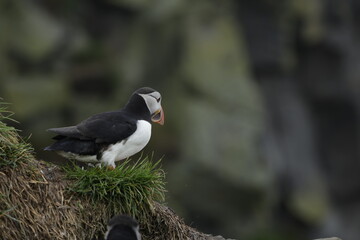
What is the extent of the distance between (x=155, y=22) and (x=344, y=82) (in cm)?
685

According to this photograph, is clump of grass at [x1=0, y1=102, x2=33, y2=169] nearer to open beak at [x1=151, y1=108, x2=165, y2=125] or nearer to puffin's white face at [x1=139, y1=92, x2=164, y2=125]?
puffin's white face at [x1=139, y1=92, x2=164, y2=125]

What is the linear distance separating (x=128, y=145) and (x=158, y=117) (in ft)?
3.19

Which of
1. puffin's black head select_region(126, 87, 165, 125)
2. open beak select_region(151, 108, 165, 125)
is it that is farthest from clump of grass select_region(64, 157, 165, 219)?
open beak select_region(151, 108, 165, 125)

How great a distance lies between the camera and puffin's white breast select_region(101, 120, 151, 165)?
307 inches

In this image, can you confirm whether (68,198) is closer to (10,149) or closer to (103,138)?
(10,149)

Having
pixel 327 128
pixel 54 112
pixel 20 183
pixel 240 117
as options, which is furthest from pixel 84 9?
pixel 20 183

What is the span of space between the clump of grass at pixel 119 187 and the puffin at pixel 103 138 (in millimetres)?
315

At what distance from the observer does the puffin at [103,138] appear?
7652mm

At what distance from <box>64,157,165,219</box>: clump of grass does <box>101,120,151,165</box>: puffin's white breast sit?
42cm

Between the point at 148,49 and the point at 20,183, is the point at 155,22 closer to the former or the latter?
the point at 148,49

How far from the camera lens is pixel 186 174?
867 inches

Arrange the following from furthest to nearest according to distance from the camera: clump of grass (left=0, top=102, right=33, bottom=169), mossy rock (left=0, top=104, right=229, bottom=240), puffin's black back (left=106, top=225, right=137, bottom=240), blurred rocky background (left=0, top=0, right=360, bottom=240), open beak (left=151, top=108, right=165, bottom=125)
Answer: blurred rocky background (left=0, top=0, right=360, bottom=240) < open beak (left=151, top=108, right=165, bottom=125) < clump of grass (left=0, top=102, right=33, bottom=169) < mossy rock (left=0, top=104, right=229, bottom=240) < puffin's black back (left=106, top=225, right=137, bottom=240)

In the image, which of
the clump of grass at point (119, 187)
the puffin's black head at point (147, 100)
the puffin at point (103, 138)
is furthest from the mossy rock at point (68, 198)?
the puffin's black head at point (147, 100)

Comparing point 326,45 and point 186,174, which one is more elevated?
point 326,45
